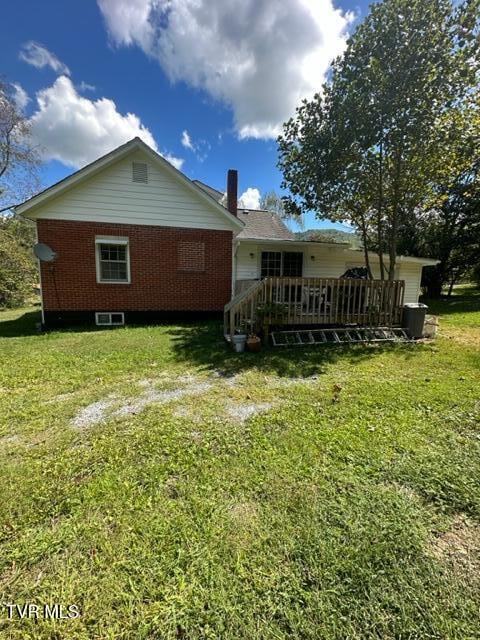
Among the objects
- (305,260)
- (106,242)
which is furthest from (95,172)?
(305,260)

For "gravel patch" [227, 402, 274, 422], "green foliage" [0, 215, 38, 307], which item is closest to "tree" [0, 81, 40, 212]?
"green foliage" [0, 215, 38, 307]

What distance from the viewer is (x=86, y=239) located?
9391 millimetres

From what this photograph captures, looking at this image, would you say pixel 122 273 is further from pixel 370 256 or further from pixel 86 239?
pixel 370 256

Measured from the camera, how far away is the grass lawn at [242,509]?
1.52 m

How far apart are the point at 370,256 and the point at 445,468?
12296 mm

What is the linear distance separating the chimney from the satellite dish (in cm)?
761

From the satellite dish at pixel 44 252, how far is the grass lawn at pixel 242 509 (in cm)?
585

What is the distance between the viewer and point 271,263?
12.6 m

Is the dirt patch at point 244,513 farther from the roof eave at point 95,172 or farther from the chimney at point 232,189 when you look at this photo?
the chimney at point 232,189

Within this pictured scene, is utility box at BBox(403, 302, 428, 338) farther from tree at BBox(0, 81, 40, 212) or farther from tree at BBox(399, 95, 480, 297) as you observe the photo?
tree at BBox(0, 81, 40, 212)

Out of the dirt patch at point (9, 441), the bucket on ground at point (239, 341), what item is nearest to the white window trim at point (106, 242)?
the bucket on ground at point (239, 341)

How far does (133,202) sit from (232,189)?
5.38 metres

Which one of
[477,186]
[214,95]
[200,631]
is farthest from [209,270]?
[477,186]

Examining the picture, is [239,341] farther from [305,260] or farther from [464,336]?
[305,260]
